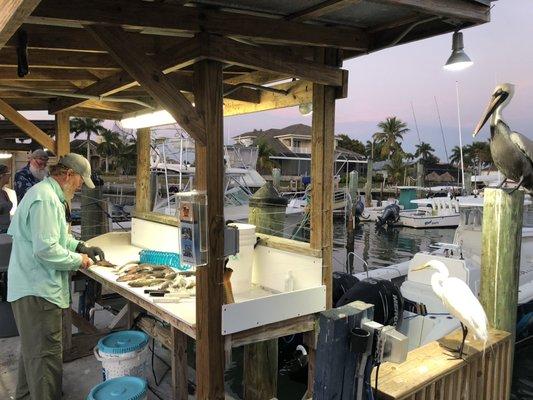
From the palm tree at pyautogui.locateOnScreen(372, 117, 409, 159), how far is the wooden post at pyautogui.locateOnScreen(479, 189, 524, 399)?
187 feet

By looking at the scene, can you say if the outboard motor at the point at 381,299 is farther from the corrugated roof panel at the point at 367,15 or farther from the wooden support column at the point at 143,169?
the corrugated roof panel at the point at 367,15

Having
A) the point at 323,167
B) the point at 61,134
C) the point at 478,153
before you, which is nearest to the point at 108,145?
the point at 478,153

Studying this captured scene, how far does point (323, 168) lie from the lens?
3434 millimetres

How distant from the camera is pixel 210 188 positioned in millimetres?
2723

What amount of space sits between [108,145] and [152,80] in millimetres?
50856

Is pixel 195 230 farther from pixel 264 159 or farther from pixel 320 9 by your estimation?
pixel 264 159

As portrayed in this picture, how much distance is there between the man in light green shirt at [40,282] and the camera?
303 cm

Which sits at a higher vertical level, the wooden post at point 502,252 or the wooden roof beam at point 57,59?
the wooden roof beam at point 57,59

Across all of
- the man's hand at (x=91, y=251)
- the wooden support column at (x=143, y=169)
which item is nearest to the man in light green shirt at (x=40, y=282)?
the man's hand at (x=91, y=251)

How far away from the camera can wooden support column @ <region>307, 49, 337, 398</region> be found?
3.42 metres

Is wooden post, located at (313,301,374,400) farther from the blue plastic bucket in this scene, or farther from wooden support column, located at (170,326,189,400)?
wooden support column, located at (170,326,189,400)

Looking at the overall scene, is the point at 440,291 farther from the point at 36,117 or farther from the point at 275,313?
the point at 36,117

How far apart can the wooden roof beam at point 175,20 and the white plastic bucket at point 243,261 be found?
1714 millimetres

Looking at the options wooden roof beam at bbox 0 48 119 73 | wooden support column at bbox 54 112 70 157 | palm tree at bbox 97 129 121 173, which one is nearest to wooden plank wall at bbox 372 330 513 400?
wooden roof beam at bbox 0 48 119 73
